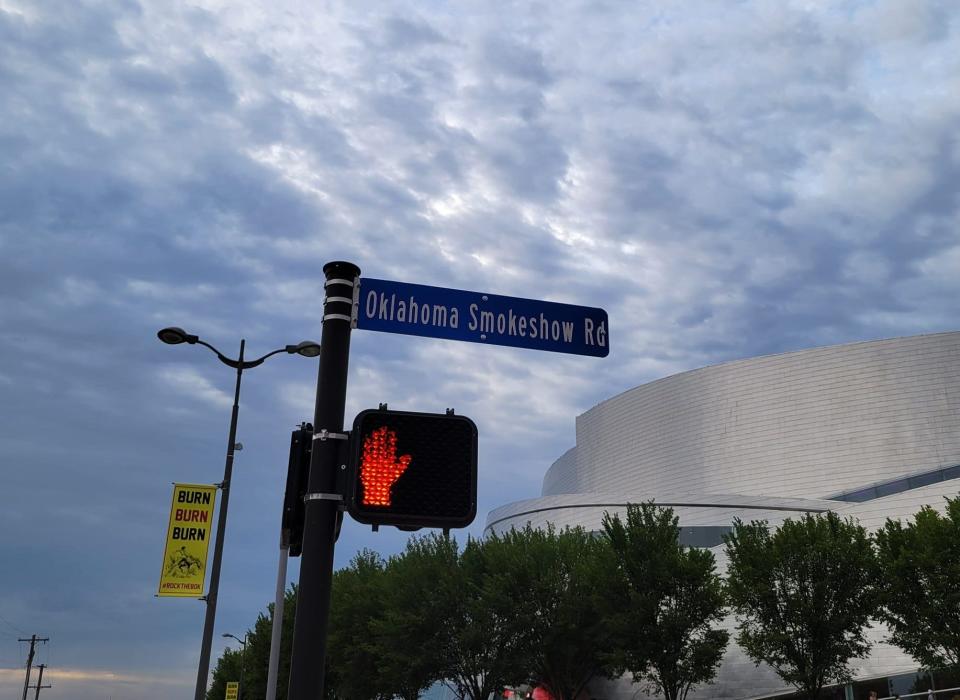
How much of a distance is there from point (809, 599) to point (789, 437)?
4827 cm

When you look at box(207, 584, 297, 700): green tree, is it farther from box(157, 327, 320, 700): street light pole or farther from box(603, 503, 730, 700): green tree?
box(157, 327, 320, 700): street light pole

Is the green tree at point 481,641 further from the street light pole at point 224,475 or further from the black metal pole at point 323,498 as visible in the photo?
the black metal pole at point 323,498

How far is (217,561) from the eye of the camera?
2067cm

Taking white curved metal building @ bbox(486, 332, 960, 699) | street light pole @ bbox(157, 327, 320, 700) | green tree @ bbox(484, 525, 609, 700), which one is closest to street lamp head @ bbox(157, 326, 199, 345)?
street light pole @ bbox(157, 327, 320, 700)

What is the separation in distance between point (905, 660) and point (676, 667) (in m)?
19.1

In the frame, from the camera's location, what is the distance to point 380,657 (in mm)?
53312

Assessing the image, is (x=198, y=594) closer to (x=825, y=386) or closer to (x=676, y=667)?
(x=676, y=667)

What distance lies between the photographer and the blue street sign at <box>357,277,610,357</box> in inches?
211

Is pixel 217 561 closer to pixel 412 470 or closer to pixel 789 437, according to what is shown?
pixel 412 470

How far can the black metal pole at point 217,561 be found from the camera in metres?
18.9

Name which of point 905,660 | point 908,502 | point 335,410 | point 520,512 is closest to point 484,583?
point 905,660

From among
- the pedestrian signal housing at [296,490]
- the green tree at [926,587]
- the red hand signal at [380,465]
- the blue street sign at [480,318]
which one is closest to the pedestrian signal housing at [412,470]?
the red hand signal at [380,465]

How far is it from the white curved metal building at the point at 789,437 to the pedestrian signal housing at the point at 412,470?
66.9 metres

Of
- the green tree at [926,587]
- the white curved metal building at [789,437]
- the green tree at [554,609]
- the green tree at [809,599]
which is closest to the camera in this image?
the green tree at [926,587]
